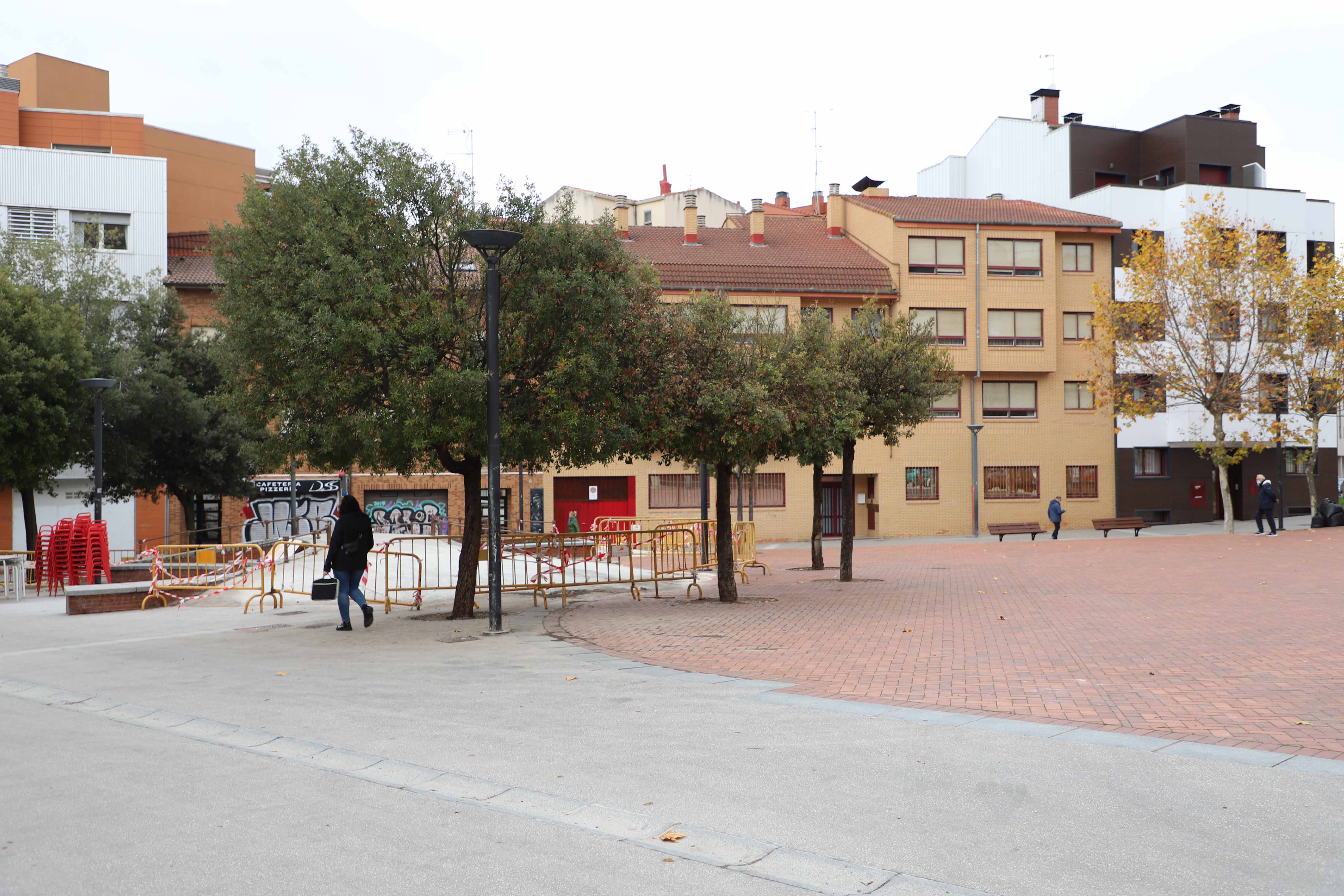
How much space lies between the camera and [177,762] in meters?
6.42

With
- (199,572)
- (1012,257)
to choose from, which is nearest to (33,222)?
(199,572)

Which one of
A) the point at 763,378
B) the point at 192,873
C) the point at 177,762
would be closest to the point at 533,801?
the point at 192,873

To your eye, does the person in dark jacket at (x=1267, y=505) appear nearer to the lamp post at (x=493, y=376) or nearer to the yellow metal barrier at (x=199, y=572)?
the lamp post at (x=493, y=376)

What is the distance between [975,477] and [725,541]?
27.4 m

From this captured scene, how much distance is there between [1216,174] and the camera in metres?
47.2

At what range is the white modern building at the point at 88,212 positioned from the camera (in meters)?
37.1

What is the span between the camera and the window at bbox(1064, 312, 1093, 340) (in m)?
44.2

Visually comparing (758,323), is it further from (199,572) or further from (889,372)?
(199,572)

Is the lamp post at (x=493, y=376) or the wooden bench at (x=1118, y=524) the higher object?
the lamp post at (x=493, y=376)

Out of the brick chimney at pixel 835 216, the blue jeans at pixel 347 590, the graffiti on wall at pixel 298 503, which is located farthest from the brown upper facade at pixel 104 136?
the blue jeans at pixel 347 590

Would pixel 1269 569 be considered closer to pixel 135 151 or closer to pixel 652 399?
pixel 652 399

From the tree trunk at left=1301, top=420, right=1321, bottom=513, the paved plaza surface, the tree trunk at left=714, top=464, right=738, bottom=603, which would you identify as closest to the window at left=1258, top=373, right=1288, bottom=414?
the tree trunk at left=1301, top=420, right=1321, bottom=513

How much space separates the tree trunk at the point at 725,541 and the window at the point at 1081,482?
3145 centimetres

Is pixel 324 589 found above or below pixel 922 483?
below
